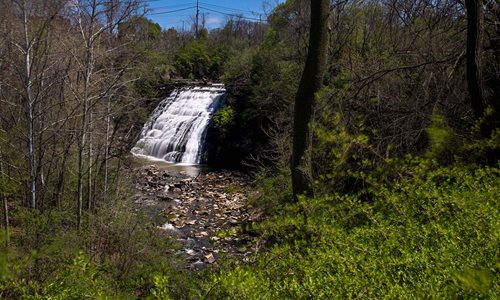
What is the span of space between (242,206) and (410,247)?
9614mm

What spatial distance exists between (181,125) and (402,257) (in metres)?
18.0

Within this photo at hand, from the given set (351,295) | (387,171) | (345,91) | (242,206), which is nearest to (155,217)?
(242,206)

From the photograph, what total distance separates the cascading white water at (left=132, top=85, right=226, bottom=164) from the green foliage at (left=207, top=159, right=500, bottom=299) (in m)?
14.4

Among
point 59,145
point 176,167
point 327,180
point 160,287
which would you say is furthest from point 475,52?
point 176,167

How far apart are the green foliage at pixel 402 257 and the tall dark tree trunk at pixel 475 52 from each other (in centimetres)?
122

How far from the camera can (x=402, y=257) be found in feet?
8.16

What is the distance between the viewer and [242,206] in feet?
39.8

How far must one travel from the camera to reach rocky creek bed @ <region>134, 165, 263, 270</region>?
888cm

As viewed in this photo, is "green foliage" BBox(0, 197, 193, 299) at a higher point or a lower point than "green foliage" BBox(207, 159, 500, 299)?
lower

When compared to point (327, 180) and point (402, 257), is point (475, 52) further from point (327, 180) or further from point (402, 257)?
point (402, 257)

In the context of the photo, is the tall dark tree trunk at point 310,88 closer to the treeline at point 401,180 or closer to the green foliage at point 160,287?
the treeline at point 401,180

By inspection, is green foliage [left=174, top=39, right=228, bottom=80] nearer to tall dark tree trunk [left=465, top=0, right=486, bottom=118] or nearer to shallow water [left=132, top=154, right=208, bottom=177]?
shallow water [left=132, top=154, right=208, bottom=177]

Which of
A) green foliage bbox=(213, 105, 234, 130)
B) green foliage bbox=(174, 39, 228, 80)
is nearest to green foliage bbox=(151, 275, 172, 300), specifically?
green foliage bbox=(213, 105, 234, 130)

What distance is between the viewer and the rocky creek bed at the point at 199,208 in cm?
888
